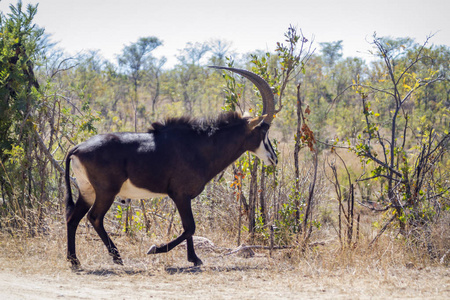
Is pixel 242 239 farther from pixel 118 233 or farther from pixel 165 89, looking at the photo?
pixel 165 89

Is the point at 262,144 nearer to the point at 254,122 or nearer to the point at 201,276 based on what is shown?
the point at 254,122

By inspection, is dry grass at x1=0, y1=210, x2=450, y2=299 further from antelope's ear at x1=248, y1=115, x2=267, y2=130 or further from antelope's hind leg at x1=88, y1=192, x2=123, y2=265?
antelope's ear at x1=248, y1=115, x2=267, y2=130

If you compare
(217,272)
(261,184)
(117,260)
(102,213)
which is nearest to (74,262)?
(117,260)

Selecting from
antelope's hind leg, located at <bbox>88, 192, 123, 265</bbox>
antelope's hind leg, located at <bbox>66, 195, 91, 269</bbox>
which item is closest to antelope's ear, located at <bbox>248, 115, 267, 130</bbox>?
antelope's hind leg, located at <bbox>88, 192, 123, 265</bbox>

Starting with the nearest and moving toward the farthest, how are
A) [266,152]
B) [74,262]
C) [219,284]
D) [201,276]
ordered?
[219,284], [201,276], [74,262], [266,152]

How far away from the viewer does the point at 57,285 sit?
19.1ft

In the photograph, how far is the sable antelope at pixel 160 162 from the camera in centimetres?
697

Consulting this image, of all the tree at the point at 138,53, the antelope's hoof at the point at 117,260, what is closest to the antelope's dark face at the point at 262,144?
the antelope's hoof at the point at 117,260

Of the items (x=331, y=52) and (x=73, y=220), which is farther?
(x=331, y=52)

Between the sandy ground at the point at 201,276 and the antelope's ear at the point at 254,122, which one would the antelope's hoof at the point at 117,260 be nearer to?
the sandy ground at the point at 201,276

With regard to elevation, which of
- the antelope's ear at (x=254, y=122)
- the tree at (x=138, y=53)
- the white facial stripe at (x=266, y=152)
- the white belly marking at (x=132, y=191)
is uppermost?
the tree at (x=138, y=53)

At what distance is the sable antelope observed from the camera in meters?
6.97

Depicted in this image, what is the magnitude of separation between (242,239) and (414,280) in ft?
11.2

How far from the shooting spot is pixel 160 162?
7168 mm
